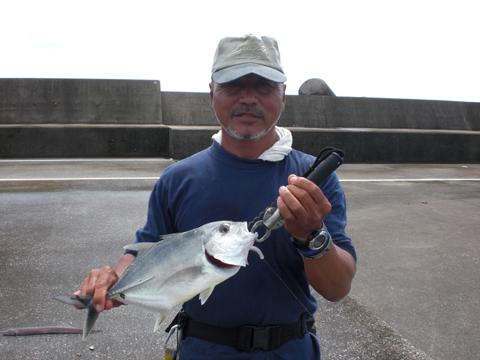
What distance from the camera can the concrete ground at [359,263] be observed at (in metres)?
3.77

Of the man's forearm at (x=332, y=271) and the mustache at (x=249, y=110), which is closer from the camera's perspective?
the man's forearm at (x=332, y=271)

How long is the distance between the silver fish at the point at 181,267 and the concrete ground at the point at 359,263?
6.36 feet

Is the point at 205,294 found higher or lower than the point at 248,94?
lower

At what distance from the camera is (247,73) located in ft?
6.53

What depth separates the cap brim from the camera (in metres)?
2.00

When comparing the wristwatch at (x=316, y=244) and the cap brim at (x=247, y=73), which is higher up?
the cap brim at (x=247, y=73)

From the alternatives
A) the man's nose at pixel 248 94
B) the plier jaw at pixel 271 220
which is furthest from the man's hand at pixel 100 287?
the man's nose at pixel 248 94

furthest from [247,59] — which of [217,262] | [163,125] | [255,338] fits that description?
[163,125]

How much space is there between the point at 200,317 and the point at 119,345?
1888 mm

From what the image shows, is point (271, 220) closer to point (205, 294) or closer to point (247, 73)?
point (205, 294)

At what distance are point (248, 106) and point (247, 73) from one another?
132 millimetres

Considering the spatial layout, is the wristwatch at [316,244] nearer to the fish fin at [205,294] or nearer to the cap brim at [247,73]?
the fish fin at [205,294]

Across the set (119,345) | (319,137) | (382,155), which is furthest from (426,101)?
(119,345)

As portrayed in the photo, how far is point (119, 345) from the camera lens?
12.2 ft
